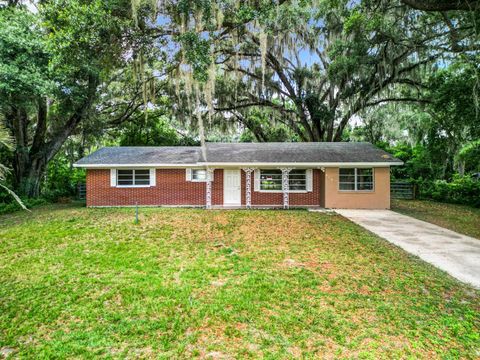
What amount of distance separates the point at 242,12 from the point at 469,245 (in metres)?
8.45

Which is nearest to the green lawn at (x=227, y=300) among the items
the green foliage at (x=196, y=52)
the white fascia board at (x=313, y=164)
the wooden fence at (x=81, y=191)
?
the green foliage at (x=196, y=52)

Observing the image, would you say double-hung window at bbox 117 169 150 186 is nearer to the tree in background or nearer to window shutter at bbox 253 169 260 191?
the tree in background

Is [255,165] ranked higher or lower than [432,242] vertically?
higher

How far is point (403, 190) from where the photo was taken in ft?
54.7

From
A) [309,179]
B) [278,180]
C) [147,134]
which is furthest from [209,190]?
[147,134]

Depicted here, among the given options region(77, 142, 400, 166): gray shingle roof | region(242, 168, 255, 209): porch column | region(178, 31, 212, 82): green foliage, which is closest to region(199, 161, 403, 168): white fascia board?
region(77, 142, 400, 166): gray shingle roof

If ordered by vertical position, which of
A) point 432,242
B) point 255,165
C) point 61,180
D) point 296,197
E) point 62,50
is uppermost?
point 62,50

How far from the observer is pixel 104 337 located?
3.21 metres

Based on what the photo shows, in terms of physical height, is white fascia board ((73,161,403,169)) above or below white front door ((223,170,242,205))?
above

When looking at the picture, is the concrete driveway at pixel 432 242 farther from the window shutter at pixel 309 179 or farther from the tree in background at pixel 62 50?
the tree in background at pixel 62 50

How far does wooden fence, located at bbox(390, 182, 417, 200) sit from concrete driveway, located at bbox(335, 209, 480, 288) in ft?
22.4

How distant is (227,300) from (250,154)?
985cm

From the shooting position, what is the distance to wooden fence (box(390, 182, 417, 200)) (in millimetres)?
16516

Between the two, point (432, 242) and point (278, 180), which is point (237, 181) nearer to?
point (278, 180)
